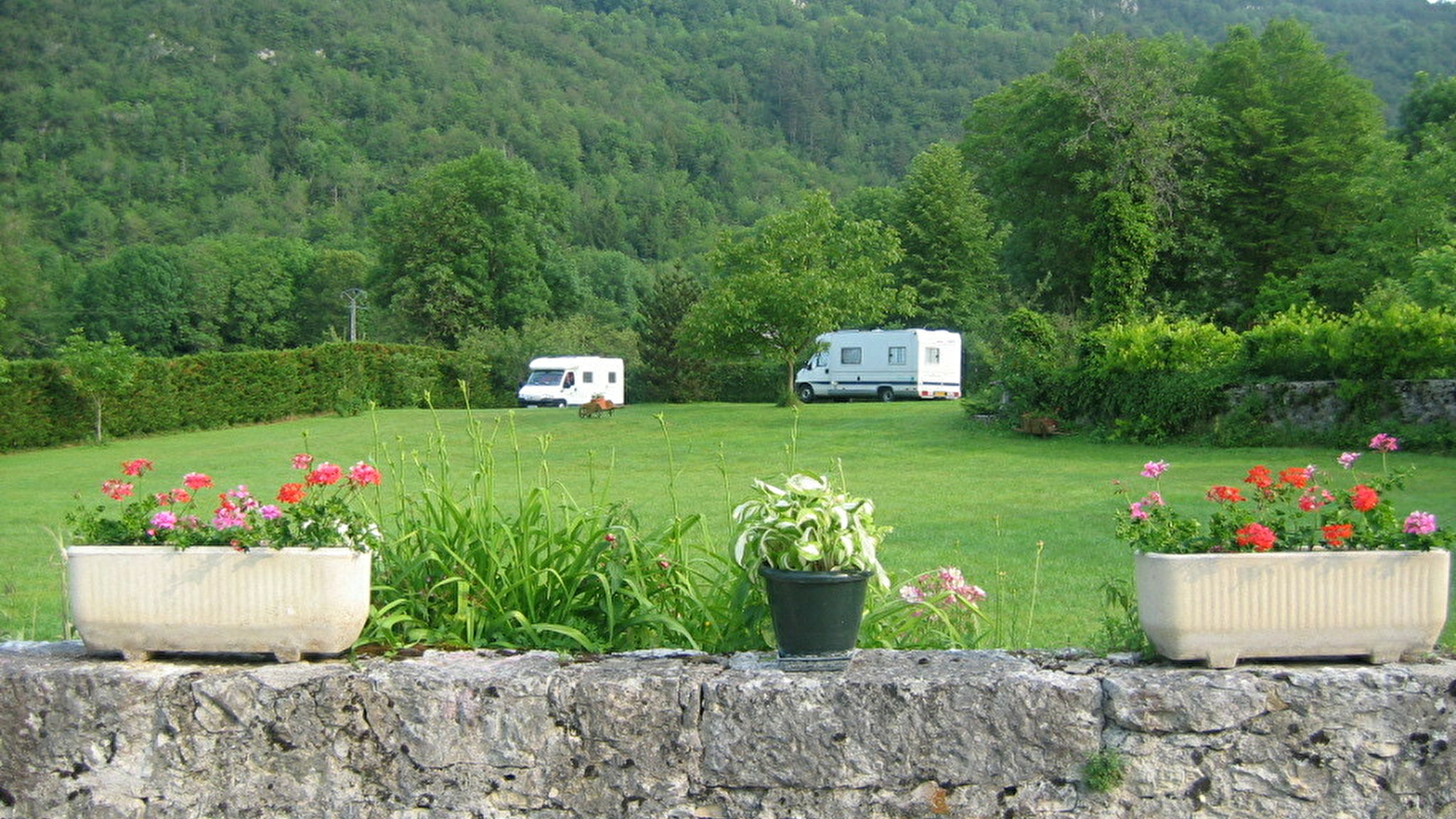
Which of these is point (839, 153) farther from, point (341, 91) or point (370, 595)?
point (370, 595)

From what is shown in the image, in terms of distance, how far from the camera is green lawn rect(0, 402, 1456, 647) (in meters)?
6.40

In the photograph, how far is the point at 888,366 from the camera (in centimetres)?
3381

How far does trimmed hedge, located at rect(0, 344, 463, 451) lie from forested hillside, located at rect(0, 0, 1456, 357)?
14.8 m

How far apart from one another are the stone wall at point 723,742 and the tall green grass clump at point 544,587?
413mm

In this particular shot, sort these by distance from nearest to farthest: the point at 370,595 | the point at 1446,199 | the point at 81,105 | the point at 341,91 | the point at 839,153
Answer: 1. the point at 370,595
2. the point at 1446,199
3. the point at 81,105
4. the point at 341,91
5. the point at 839,153

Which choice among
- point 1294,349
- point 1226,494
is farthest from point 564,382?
point 1226,494

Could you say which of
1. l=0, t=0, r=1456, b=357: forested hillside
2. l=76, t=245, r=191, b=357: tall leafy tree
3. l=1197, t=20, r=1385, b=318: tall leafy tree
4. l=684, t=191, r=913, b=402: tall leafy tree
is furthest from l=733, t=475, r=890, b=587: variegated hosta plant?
l=76, t=245, r=191, b=357: tall leafy tree

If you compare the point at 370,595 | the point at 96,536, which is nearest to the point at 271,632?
the point at 370,595

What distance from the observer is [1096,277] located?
27.4 metres

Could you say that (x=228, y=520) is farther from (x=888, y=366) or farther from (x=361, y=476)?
(x=888, y=366)

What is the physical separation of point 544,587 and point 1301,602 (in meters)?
2.09

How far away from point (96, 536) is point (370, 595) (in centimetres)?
74


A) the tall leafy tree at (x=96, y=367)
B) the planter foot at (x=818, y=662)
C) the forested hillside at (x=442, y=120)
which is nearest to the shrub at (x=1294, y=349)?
the planter foot at (x=818, y=662)

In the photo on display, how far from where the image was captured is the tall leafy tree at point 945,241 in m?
43.9
